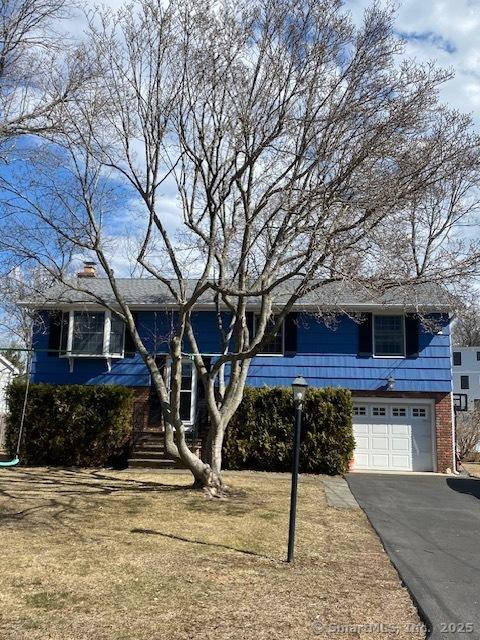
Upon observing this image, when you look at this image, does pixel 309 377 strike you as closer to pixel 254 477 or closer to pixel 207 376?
pixel 254 477

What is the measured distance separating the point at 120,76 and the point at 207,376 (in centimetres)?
578

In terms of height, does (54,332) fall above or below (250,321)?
below

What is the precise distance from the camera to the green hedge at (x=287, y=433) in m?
15.2

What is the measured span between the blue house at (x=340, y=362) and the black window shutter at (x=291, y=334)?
29 millimetres

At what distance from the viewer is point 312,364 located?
660 inches

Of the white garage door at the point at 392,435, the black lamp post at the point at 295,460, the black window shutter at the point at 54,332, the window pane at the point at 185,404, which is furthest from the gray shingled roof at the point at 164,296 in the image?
the black lamp post at the point at 295,460

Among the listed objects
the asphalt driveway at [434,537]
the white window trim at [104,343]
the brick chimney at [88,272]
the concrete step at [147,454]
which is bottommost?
the asphalt driveway at [434,537]

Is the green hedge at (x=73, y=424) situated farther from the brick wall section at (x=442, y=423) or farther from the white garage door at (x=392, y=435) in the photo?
the brick wall section at (x=442, y=423)

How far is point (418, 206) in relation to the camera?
374 inches

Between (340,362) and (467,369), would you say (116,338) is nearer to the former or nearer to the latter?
(340,362)

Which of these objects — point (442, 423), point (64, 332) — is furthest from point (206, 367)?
point (442, 423)

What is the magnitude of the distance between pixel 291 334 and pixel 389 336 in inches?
110

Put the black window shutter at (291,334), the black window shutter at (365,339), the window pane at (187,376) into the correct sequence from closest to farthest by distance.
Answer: the black window shutter at (365,339) → the black window shutter at (291,334) → the window pane at (187,376)

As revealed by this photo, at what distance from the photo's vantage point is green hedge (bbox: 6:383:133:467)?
619 inches
